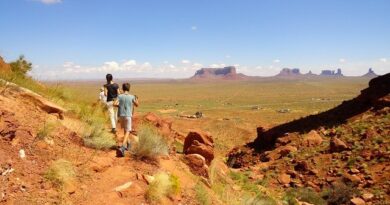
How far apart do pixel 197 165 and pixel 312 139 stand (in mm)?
10401

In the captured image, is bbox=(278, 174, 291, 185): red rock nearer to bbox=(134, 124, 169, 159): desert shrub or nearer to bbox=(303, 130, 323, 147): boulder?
bbox=(303, 130, 323, 147): boulder

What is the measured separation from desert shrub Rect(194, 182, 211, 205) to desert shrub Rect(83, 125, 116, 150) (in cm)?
203

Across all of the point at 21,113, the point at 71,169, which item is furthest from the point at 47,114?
the point at 71,169

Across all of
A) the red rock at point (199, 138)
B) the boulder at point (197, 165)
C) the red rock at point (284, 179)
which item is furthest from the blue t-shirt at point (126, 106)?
the red rock at point (284, 179)

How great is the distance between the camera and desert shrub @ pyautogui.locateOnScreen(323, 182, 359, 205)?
13.3 m

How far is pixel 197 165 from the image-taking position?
9.58 m

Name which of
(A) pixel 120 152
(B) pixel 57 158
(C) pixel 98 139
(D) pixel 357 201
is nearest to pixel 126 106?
(C) pixel 98 139

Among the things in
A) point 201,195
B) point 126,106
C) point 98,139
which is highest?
point 126,106

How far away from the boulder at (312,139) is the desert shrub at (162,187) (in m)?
12.0

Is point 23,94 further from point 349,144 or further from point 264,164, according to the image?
point 349,144

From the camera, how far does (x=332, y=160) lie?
53.3 ft

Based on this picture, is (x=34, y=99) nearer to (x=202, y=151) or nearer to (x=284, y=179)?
(x=202, y=151)

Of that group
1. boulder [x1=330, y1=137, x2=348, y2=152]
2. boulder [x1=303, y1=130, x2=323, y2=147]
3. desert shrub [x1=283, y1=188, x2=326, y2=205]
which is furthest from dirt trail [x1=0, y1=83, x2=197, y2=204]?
boulder [x1=303, y1=130, x2=323, y2=147]

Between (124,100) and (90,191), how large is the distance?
2.64 m
